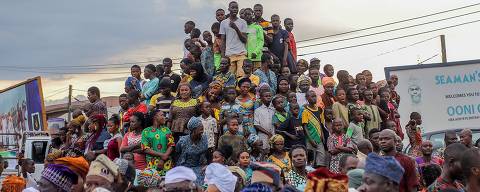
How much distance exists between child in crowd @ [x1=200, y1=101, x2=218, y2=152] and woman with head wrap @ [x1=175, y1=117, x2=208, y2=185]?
18.7 inches

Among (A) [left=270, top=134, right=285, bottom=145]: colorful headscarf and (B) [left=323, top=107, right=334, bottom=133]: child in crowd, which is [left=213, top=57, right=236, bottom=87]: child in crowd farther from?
(A) [left=270, top=134, right=285, bottom=145]: colorful headscarf

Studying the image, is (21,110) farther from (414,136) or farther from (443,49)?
(414,136)

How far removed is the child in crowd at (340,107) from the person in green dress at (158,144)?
287cm

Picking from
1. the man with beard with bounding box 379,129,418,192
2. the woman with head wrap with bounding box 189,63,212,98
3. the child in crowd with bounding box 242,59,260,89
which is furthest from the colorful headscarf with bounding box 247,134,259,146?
the man with beard with bounding box 379,129,418,192

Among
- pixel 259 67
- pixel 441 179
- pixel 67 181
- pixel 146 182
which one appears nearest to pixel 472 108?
pixel 259 67

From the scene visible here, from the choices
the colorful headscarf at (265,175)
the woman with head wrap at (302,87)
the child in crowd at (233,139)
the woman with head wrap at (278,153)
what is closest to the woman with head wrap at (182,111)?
the child in crowd at (233,139)

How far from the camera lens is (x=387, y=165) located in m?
6.21

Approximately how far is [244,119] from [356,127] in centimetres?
178

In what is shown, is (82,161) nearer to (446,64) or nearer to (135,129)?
(135,129)

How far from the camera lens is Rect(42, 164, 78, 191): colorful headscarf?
6.98m

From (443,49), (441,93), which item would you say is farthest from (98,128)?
(443,49)

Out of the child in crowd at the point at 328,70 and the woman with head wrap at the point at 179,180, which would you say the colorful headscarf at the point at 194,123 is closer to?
the child in crowd at the point at 328,70

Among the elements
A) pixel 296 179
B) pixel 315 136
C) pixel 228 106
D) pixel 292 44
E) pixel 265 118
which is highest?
pixel 292 44

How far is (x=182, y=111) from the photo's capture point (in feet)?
44.0
